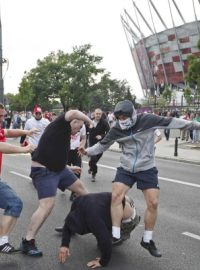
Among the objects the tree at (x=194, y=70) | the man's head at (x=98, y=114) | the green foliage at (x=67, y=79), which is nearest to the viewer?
the man's head at (x=98, y=114)

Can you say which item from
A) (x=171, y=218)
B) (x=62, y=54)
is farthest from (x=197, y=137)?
(x=62, y=54)

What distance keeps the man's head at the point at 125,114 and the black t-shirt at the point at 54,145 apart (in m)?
0.61

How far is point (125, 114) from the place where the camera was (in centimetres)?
511

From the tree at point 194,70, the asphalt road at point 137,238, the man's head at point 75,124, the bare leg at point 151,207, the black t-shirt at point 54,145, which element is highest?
the tree at point 194,70

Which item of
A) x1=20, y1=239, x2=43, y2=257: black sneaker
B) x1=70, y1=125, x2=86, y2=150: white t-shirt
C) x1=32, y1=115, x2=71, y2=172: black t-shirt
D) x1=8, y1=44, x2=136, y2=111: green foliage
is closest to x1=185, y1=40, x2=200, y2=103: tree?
x1=70, y1=125, x2=86, y2=150: white t-shirt

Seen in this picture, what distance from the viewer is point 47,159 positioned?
527 cm

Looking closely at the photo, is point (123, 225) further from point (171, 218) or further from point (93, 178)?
point (93, 178)

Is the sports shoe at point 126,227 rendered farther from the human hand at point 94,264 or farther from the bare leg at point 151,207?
the human hand at point 94,264

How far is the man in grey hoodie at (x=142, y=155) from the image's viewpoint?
200 inches

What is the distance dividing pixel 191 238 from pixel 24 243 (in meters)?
2.20

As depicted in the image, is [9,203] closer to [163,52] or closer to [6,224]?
[6,224]

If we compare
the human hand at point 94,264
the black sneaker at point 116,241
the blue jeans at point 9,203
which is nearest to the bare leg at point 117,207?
the black sneaker at point 116,241

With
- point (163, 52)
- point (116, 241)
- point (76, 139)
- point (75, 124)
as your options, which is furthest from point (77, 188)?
point (163, 52)

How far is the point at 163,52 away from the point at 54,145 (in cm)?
9495
